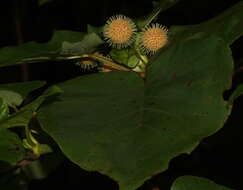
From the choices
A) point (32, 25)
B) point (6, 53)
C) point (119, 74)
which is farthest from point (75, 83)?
point (32, 25)

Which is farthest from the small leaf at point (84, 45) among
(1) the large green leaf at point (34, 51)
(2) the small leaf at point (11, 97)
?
(2) the small leaf at point (11, 97)

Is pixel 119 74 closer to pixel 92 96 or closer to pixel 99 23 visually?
pixel 92 96

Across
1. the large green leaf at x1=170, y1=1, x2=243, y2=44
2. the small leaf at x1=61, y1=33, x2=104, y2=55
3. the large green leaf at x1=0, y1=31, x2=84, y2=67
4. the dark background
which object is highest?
the large green leaf at x1=170, y1=1, x2=243, y2=44

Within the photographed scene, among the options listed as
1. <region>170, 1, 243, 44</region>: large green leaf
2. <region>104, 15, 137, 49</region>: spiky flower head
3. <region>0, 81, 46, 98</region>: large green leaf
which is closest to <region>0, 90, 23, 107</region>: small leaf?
<region>0, 81, 46, 98</region>: large green leaf

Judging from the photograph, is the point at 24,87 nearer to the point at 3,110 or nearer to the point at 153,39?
the point at 3,110

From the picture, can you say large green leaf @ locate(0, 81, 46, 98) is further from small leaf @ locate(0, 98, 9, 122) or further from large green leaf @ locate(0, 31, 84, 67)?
small leaf @ locate(0, 98, 9, 122)

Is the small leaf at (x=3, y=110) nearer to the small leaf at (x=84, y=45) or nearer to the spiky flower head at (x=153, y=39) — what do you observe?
the small leaf at (x=84, y=45)

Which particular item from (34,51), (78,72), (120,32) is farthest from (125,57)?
(78,72)
